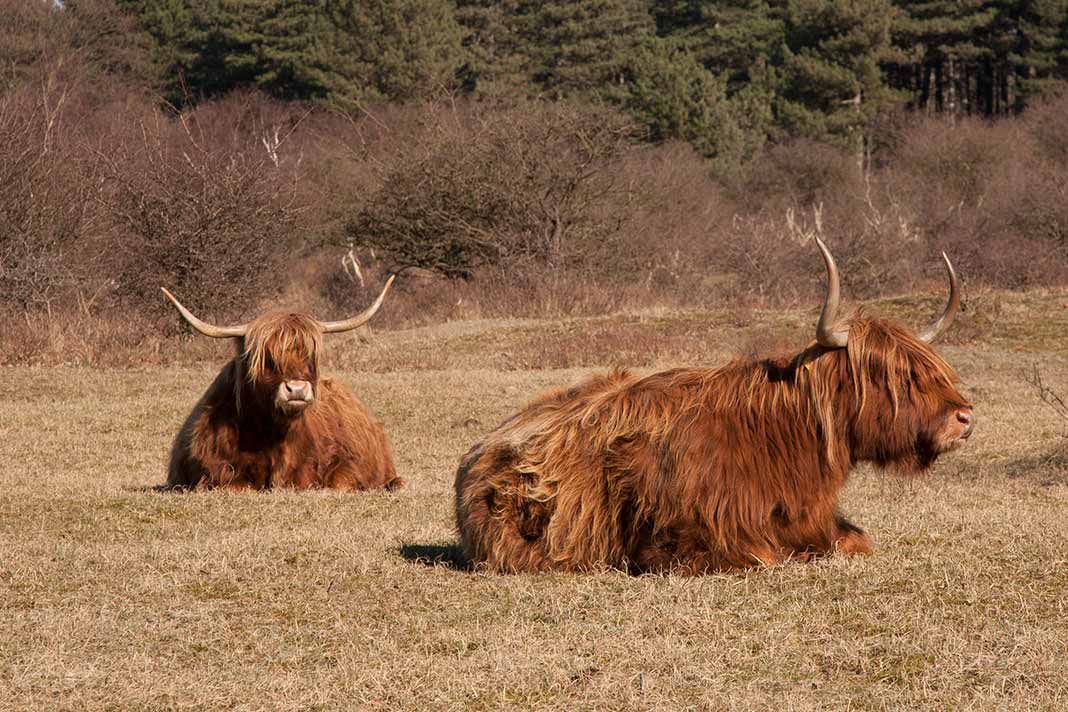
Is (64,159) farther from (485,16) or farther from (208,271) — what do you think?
(485,16)

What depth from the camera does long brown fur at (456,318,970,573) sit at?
6.39 metres

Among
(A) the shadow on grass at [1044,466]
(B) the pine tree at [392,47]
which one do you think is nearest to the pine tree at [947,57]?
(B) the pine tree at [392,47]

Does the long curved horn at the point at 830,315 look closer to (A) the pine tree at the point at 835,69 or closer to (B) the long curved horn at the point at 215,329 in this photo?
(B) the long curved horn at the point at 215,329

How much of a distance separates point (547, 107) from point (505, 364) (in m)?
→ 14.9

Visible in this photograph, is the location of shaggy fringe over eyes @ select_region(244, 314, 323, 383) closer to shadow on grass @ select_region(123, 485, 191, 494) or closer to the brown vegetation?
shadow on grass @ select_region(123, 485, 191, 494)

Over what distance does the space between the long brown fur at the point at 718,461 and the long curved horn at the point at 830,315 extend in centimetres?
5

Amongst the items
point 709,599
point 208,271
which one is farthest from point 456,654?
point 208,271

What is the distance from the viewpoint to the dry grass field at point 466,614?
4.88 m

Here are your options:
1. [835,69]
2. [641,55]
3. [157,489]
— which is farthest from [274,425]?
[835,69]

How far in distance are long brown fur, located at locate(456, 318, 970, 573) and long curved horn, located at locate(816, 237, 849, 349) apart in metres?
0.05

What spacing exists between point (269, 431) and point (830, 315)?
5308 mm

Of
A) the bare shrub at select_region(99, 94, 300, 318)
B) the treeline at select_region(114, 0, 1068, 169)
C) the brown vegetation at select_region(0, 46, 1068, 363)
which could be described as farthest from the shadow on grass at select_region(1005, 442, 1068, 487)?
the treeline at select_region(114, 0, 1068, 169)

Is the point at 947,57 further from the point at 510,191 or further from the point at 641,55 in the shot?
the point at 510,191

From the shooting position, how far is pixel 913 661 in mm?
5055
